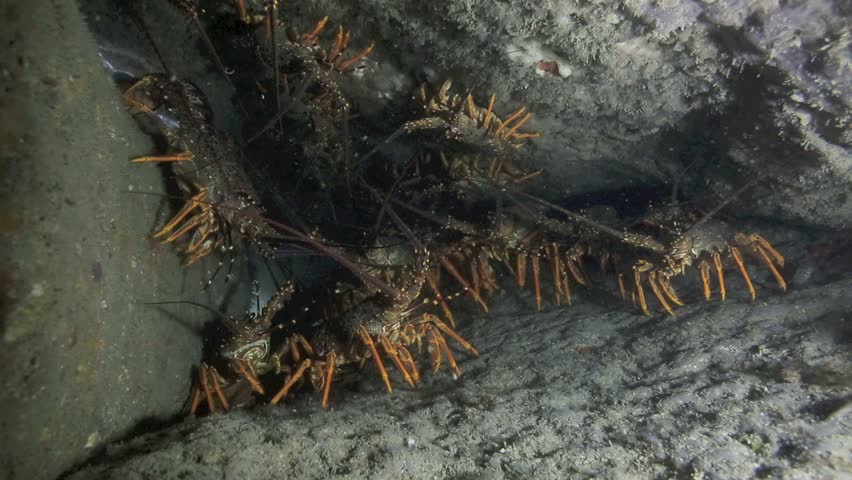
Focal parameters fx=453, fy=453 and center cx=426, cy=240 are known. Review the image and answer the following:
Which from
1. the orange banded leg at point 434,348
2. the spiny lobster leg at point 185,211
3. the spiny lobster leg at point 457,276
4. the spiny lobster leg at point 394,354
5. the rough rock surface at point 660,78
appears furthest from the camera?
the spiny lobster leg at point 457,276

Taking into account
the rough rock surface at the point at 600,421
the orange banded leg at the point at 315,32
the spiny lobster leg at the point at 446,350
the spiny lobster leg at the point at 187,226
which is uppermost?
the orange banded leg at the point at 315,32

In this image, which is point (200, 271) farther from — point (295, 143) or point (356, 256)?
point (295, 143)

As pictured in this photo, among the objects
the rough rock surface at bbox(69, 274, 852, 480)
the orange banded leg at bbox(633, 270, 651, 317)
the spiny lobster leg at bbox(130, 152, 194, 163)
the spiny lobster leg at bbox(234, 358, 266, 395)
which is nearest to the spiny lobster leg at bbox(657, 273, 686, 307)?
the orange banded leg at bbox(633, 270, 651, 317)

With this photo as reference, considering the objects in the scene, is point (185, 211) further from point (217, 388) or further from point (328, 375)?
point (328, 375)

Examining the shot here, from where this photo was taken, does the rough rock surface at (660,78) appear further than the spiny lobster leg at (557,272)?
No

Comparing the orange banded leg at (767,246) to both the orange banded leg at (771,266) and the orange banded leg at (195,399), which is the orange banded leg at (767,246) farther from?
the orange banded leg at (195,399)

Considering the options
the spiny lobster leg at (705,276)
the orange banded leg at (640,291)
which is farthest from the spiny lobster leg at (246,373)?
the spiny lobster leg at (705,276)
